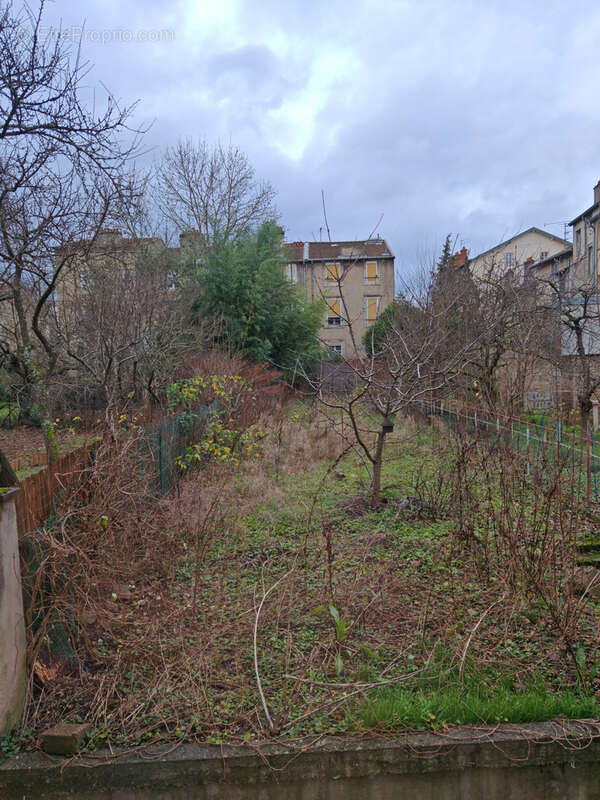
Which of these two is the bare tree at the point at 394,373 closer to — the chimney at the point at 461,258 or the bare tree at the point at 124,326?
the chimney at the point at 461,258

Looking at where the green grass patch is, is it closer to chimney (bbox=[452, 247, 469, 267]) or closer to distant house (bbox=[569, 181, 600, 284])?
chimney (bbox=[452, 247, 469, 267])

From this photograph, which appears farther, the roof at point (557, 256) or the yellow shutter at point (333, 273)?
the roof at point (557, 256)

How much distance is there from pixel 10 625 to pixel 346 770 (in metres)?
1.96

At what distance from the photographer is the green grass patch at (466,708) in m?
3.32

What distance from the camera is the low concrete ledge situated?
10.0 ft

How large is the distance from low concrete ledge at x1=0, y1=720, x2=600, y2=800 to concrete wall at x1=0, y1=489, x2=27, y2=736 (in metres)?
0.28

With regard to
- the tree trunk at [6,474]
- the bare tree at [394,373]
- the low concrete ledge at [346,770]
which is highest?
the bare tree at [394,373]

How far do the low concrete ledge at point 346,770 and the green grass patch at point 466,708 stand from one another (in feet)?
0.32

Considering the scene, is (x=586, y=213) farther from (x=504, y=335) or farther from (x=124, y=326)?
(x=124, y=326)

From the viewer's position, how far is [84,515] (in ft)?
14.0

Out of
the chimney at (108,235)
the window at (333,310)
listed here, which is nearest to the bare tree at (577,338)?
the window at (333,310)

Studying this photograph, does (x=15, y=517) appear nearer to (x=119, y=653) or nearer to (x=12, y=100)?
(x=119, y=653)

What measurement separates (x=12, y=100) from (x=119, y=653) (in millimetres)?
4864

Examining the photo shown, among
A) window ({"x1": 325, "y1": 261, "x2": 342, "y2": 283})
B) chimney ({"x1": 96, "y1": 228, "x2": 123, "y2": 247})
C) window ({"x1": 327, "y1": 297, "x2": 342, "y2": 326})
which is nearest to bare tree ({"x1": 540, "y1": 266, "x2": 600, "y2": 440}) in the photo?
window ({"x1": 327, "y1": 297, "x2": 342, "y2": 326})
